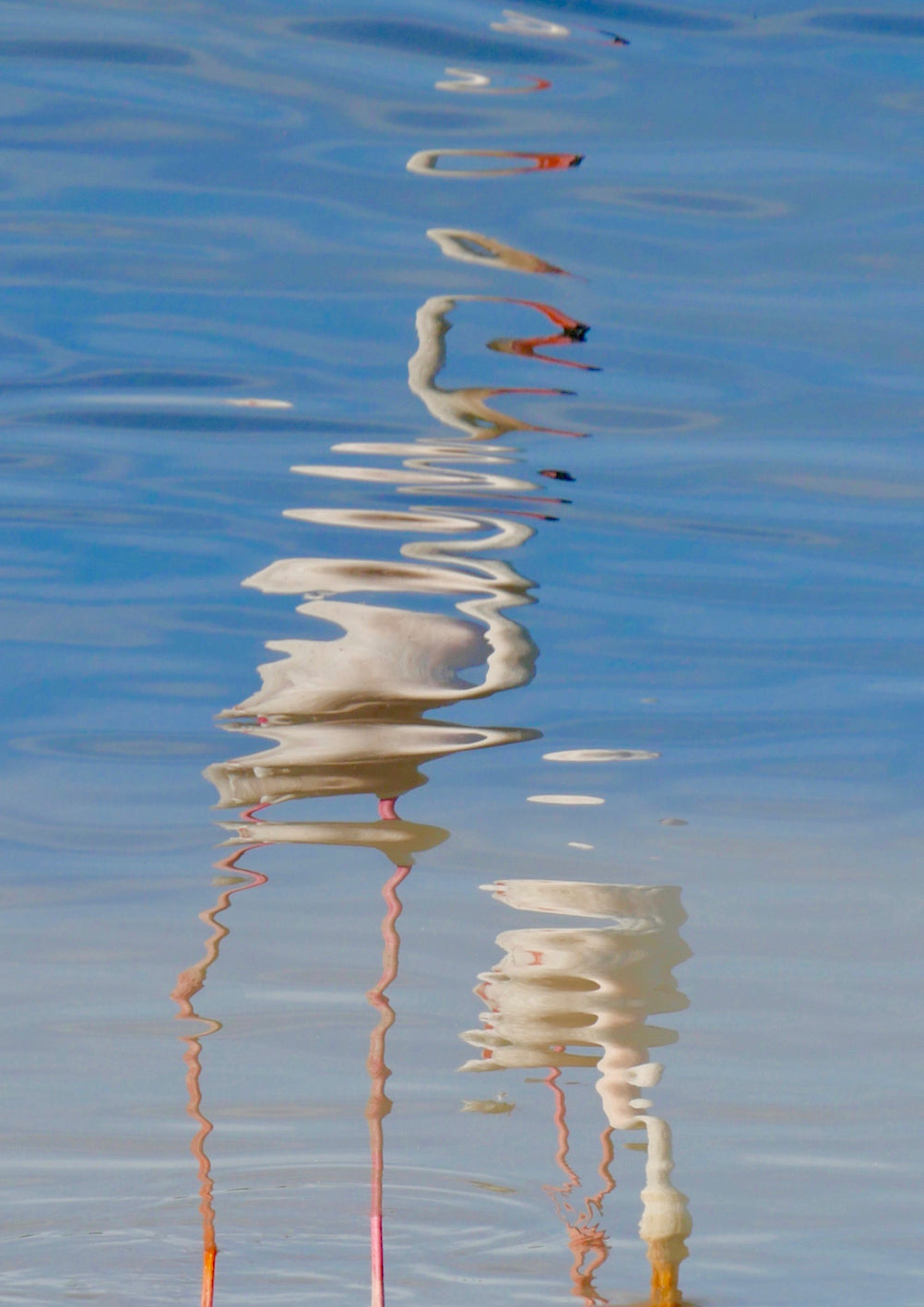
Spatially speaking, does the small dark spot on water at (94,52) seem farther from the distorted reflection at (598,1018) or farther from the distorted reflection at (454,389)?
the distorted reflection at (598,1018)

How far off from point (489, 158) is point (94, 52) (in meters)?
2.20

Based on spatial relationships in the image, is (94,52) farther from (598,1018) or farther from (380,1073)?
(380,1073)

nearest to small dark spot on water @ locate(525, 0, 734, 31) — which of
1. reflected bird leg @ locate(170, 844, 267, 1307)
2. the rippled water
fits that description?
the rippled water

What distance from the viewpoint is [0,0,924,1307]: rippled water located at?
338cm

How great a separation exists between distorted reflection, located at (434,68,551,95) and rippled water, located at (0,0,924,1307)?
0.06 meters

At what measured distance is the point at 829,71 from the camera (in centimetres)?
892

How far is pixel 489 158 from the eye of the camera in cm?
818

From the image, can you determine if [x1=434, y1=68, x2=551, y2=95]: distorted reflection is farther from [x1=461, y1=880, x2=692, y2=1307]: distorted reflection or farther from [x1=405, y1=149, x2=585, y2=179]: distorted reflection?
[x1=461, y1=880, x2=692, y2=1307]: distorted reflection

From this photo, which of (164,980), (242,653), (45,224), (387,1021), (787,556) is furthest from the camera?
(45,224)

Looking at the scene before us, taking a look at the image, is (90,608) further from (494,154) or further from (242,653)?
(494,154)

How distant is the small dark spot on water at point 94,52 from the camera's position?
331 inches

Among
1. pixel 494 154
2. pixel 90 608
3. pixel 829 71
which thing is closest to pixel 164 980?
pixel 90 608

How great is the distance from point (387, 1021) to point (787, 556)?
369 centimetres

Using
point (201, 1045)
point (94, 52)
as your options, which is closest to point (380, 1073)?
point (201, 1045)
